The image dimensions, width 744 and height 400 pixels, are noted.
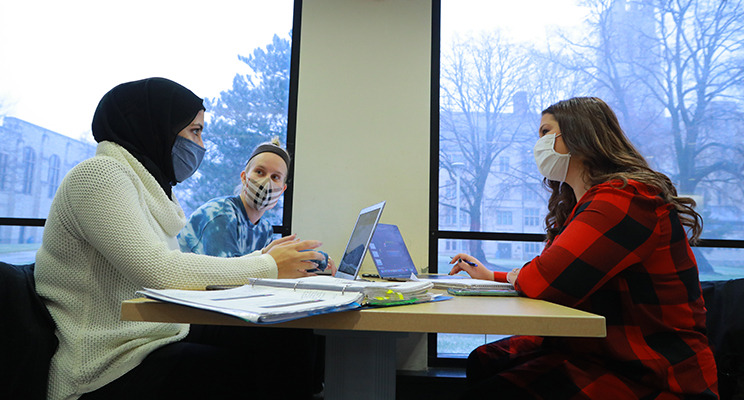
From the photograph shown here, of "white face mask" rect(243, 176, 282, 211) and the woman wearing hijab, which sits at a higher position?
"white face mask" rect(243, 176, 282, 211)

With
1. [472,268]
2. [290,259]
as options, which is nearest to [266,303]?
[290,259]

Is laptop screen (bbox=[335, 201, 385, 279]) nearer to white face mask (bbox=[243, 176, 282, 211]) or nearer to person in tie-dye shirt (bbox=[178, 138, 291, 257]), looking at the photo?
person in tie-dye shirt (bbox=[178, 138, 291, 257])

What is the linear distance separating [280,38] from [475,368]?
7.34 feet

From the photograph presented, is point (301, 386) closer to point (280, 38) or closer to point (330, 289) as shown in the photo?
point (330, 289)

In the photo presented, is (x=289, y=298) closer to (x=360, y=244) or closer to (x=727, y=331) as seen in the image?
(x=360, y=244)

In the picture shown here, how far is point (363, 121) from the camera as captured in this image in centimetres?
240

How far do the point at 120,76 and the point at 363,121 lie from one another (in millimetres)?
1607

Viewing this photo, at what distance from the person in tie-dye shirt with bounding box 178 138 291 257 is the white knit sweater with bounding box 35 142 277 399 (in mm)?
759

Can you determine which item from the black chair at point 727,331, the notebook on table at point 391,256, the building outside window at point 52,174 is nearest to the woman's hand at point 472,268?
the notebook on table at point 391,256

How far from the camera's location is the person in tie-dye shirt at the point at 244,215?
5.81 feet

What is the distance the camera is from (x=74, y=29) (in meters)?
2.63

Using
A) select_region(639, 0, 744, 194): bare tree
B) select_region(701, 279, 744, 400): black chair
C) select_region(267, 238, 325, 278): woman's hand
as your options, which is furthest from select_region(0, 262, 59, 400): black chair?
select_region(639, 0, 744, 194): bare tree

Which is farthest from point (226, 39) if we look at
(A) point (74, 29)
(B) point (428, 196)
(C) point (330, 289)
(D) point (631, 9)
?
(D) point (631, 9)

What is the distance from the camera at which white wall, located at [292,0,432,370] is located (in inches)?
92.0
